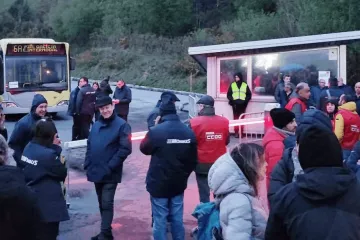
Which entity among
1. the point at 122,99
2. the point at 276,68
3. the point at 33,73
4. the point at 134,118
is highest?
the point at 33,73

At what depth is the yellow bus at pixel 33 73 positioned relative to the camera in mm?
20000

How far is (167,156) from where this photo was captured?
20.1 feet

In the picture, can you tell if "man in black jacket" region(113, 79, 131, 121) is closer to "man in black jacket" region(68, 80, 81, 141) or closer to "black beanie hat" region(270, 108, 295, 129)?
"man in black jacket" region(68, 80, 81, 141)

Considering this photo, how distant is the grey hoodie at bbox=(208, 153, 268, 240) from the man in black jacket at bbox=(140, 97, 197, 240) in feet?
7.64

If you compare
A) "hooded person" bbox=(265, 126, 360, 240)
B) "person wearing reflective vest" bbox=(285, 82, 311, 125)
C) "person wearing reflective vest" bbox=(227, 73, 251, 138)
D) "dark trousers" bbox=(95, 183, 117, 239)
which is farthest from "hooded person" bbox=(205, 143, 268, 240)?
"person wearing reflective vest" bbox=(227, 73, 251, 138)

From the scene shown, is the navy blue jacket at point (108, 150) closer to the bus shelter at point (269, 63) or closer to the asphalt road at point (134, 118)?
the bus shelter at point (269, 63)

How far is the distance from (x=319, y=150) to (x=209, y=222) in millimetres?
1185

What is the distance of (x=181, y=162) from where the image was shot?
6219 mm

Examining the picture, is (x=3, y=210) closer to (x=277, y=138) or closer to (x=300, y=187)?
(x=300, y=187)

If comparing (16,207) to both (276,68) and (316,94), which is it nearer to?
(316,94)

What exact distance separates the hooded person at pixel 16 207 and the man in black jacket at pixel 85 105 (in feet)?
33.5

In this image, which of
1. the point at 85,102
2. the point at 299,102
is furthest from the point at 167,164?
the point at 85,102

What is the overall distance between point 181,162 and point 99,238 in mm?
1581

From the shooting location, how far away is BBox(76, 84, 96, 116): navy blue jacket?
13805 mm
